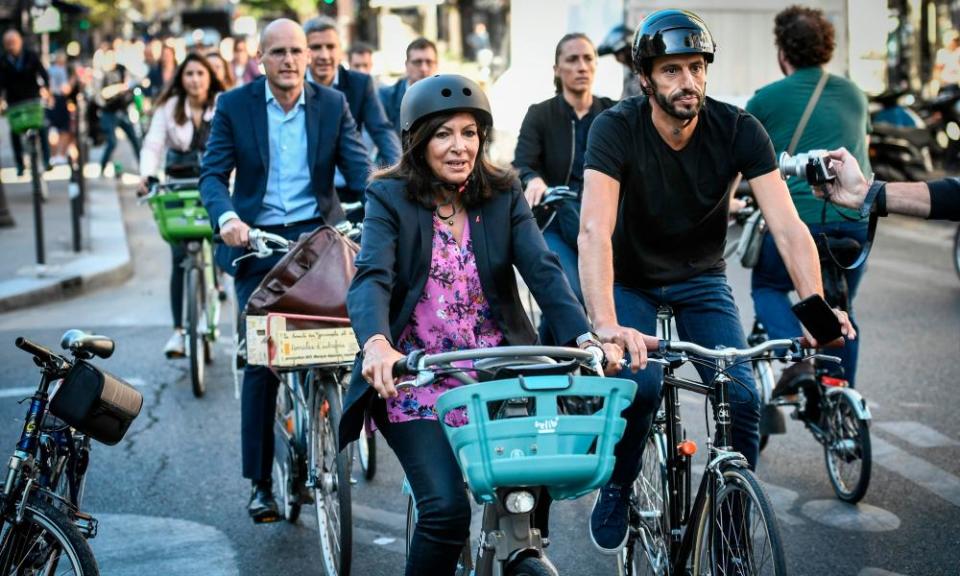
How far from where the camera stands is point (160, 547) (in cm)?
533

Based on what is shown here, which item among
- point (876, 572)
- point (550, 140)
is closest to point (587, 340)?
point (876, 572)

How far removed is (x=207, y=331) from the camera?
8.20 meters

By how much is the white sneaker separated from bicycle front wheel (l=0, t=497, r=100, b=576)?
15.3ft

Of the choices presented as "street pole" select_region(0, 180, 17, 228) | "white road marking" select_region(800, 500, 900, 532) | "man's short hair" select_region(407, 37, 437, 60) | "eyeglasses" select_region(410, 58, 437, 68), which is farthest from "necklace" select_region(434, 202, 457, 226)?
"street pole" select_region(0, 180, 17, 228)

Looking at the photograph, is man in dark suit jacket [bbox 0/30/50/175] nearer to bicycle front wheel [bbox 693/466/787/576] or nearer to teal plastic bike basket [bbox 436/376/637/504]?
bicycle front wheel [bbox 693/466/787/576]

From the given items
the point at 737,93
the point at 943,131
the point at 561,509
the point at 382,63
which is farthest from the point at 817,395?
the point at 382,63

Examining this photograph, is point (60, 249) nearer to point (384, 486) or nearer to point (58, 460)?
point (384, 486)

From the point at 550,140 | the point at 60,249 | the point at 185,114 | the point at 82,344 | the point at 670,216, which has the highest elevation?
the point at 185,114

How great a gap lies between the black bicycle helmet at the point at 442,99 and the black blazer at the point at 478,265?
230mm

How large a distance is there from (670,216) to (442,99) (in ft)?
3.23

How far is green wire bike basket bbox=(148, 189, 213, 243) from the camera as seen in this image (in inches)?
310

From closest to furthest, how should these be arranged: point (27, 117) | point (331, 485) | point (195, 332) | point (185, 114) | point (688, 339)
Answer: point (688, 339) < point (331, 485) < point (195, 332) < point (185, 114) < point (27, 117)

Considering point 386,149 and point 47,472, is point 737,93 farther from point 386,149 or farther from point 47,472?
point 47,472

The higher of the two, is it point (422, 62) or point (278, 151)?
point (422, 62)
